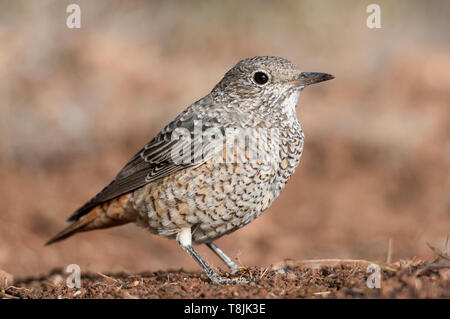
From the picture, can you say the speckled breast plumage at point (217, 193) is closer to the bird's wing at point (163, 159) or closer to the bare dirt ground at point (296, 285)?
the bird's wing at point (163, 159)

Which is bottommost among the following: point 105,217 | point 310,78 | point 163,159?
point 105,217

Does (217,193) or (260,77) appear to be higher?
(260,77)

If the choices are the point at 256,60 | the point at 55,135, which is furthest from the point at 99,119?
the point at 256,60

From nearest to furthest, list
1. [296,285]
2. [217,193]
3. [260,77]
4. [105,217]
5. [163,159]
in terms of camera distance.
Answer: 1. [296,285]
2. [217,193]
3. [260,77]
4. [163,159]
5. [105,217]

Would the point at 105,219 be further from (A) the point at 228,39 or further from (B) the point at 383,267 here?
(A) the point at 228,39

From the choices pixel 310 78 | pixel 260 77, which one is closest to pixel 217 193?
pixel 260 77

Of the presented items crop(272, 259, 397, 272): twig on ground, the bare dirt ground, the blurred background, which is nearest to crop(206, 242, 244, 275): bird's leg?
the bare dirt ground

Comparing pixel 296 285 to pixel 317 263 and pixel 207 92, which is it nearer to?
pixel 317 263
